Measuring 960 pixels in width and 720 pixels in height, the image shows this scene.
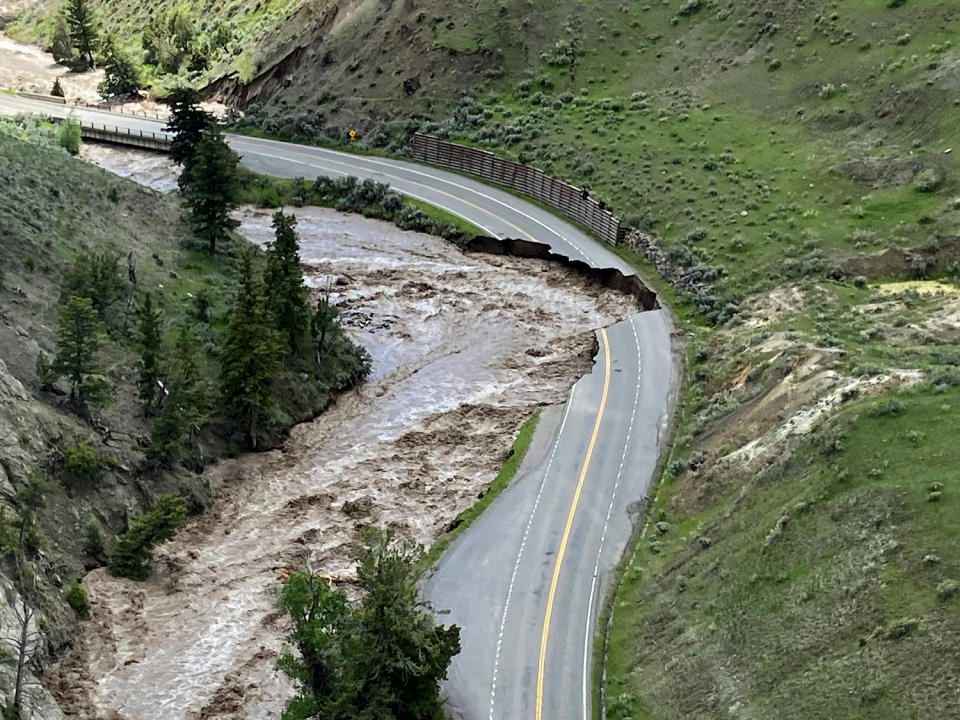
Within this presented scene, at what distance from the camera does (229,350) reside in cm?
4744

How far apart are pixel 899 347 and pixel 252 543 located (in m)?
29.0

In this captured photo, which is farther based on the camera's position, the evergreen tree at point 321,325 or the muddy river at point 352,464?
the evergreen tree at point 321,325

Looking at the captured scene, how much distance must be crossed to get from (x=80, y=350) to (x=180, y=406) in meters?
4.64

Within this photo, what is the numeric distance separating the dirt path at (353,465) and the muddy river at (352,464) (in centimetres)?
8

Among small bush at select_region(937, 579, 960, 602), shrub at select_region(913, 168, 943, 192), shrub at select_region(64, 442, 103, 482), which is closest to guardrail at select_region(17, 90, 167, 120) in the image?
shrub at select_region(64, 442, 103, 482)

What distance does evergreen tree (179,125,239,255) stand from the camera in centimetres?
6131

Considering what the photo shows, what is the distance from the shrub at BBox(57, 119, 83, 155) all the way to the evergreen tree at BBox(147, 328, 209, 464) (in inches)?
1941

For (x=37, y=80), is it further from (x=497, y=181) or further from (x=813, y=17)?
(x=813, y=17)

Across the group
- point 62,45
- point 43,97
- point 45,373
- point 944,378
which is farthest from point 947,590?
point 62,45

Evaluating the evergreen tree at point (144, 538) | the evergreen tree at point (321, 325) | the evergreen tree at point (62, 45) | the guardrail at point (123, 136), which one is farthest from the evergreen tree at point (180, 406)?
the evergreen tree at point (62, 45)

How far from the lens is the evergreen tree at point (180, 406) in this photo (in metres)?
43.7

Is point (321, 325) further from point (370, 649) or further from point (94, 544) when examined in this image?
point (370, 649)

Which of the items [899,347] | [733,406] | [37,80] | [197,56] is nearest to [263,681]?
[733,406]

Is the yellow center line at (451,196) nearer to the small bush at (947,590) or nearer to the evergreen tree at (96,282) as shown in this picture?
the evergreen tree at (96,282)
